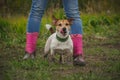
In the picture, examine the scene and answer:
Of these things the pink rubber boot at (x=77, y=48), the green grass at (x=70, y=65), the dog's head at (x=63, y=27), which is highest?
the dog's head at (x=63, y=27)

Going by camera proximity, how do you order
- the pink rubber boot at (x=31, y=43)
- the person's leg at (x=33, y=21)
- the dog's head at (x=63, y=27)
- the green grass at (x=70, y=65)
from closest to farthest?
the green grass at (x=70, y=65) → the dog's head at (x=63, y=27) → the person's leg at (x=33, y=21) → the pink rubber boot at (x=31, y=43)

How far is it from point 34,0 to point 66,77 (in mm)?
1567

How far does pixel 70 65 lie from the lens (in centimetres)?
666

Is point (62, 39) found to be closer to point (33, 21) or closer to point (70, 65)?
point (70, 65)

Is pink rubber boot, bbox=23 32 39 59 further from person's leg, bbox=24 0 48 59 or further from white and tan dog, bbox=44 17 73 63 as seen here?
white and tan dog, bbox=44 17 73 63

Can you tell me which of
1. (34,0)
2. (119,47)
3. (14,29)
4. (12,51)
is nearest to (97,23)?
(14,29)

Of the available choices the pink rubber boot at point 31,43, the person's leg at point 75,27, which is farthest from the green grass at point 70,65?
the person's leg at point 75,27

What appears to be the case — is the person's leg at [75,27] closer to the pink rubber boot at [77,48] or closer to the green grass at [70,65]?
the pink rubber boot at [77,48]

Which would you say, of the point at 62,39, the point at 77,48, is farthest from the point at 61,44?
the point at 77,48

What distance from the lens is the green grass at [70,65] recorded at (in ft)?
19.3

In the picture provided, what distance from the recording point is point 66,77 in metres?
5.70

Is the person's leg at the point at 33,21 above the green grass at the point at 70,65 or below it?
above

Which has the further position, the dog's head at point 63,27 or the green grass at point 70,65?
the dog's head at point 63,27

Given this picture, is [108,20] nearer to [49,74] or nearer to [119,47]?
[119,47]
